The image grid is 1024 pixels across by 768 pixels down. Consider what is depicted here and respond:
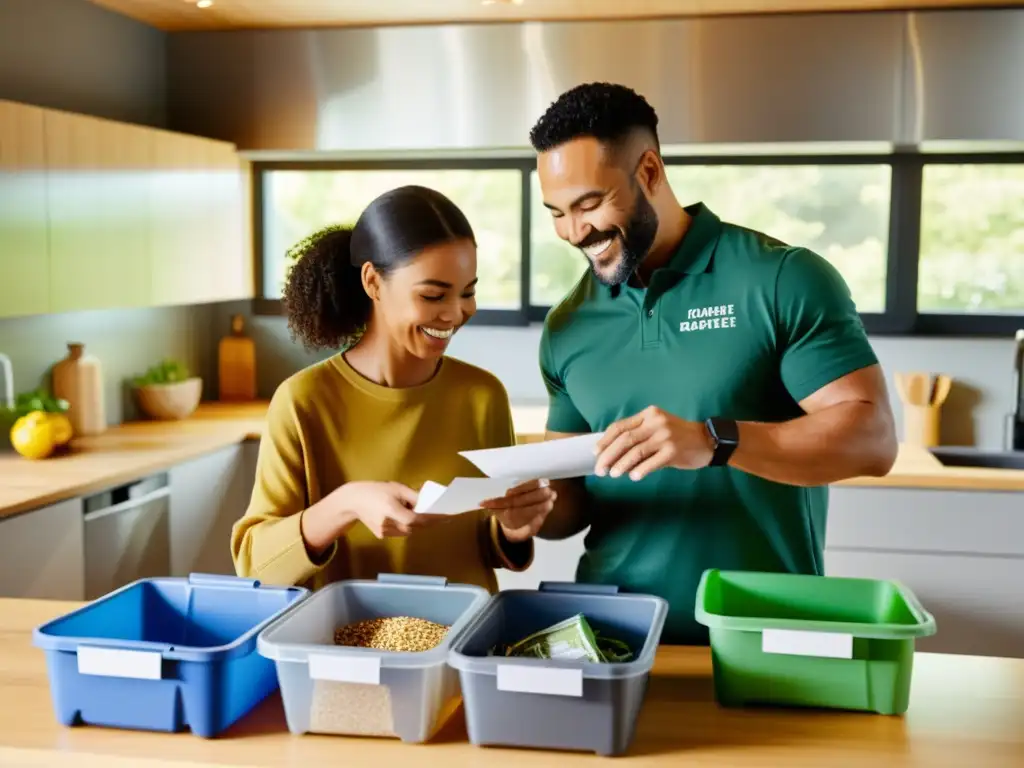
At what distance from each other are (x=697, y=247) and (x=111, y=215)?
2227mm

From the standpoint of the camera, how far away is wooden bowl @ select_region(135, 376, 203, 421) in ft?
13.3

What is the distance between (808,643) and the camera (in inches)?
55.1

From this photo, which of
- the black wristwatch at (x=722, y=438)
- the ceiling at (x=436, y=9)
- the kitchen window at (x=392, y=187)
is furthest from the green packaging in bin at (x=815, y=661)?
the kitchen window at (x=392, y=187)

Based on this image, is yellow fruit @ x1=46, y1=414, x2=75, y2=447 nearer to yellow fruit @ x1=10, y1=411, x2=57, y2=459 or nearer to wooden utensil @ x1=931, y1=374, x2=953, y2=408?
yellow fruit @ x1=10, y1=411, x2=57, y2=459

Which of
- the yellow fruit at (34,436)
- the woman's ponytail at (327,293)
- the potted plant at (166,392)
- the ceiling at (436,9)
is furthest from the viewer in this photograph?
the potted plant at (166,392)

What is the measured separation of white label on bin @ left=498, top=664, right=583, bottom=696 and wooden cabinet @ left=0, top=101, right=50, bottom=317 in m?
2.24

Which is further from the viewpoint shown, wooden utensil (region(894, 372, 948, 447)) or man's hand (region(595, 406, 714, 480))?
wooden utensil (region(894, 372, 948, 447))

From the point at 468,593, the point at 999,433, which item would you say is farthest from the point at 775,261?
the point at 999,433

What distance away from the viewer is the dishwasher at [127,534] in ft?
10.0

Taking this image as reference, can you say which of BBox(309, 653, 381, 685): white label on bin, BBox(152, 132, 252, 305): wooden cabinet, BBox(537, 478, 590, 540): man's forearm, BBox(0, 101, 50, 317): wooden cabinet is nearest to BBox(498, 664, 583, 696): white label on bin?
BBox(309, 653, 381, 685): white label on bin

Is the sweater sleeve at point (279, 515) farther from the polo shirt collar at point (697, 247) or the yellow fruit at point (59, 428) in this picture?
the yellow fruit at point (59, 428)

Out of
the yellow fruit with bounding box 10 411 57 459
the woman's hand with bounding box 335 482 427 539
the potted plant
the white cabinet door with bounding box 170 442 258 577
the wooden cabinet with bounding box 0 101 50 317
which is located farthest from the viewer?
the potted plant

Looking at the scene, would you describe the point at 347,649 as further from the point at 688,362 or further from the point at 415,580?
the point at 688,362

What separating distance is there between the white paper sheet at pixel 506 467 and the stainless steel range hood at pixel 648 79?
267 cm
